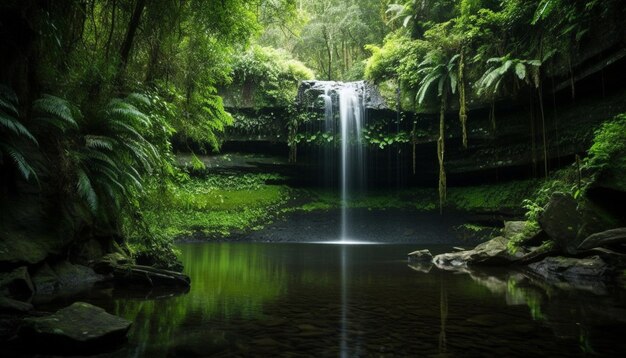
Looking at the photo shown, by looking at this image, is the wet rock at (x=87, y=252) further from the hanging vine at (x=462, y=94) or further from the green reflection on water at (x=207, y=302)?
the hanging vine at (x=462, y=94)

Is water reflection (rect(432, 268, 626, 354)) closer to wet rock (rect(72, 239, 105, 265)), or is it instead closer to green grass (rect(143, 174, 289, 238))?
wet rock (rect(72, 239, 105, 265))

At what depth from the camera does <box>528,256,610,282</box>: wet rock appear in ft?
20.6

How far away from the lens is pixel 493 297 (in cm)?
474

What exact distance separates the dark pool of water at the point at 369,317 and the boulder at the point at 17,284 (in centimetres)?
56

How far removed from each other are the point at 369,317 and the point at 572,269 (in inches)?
187

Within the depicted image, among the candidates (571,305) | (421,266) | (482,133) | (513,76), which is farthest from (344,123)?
(571,305)

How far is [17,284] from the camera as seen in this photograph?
4066 millimetres

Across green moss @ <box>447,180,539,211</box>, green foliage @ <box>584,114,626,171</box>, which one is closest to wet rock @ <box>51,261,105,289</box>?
green foliage @ <box>584,114,626,171</box>

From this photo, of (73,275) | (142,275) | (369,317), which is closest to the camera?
(369,317)

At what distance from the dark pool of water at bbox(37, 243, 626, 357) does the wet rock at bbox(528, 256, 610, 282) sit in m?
0.81

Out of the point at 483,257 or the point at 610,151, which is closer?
the point at 610,151

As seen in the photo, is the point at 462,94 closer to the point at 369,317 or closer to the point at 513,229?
the point at 513,229

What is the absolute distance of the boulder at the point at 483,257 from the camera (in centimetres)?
809

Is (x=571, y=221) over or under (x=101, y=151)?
under
